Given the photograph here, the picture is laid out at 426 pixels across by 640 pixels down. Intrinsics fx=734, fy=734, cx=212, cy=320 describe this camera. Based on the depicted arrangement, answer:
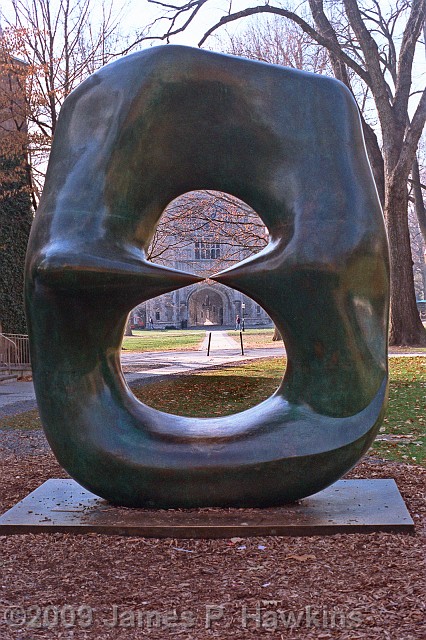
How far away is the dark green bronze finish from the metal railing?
14479mm

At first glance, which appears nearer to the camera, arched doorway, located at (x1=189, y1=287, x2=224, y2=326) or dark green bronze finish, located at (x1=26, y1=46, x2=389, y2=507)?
dark green bronze finish, located at (x1=26, y1=46, x2=389, y2=507)

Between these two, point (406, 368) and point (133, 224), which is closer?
point (133, 224)

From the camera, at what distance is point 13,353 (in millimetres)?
19297

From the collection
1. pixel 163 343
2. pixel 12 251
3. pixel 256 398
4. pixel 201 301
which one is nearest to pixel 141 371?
pixel 12 251

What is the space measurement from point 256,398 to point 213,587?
337 inches

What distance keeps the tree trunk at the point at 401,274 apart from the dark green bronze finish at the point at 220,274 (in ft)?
51.1

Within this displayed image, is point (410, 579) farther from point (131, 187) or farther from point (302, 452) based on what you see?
point (131, 187)

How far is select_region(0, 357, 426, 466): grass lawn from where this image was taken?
827cm

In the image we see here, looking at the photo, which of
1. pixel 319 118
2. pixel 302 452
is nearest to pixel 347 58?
pixel 319 118

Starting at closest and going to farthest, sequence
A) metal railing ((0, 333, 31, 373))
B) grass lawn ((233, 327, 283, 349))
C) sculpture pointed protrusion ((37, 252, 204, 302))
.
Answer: sculpture pointed protrusion ((37, 252, 204, 302)) < metal railing ((0, 333, 31, 373)) < grass lawn ((233, 327, 283, 349))

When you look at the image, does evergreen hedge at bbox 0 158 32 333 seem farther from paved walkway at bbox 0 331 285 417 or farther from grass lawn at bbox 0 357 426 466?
grass lawn at bbox 0 357 426 466

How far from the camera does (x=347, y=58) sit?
59.7 feet

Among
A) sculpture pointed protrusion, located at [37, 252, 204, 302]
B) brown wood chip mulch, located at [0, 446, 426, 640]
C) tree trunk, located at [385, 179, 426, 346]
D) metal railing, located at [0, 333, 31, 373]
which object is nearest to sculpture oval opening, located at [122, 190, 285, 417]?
sculpture pointed protrusion, located at [37, 252, 204, 302]

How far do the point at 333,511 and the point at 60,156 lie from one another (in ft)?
9.82
